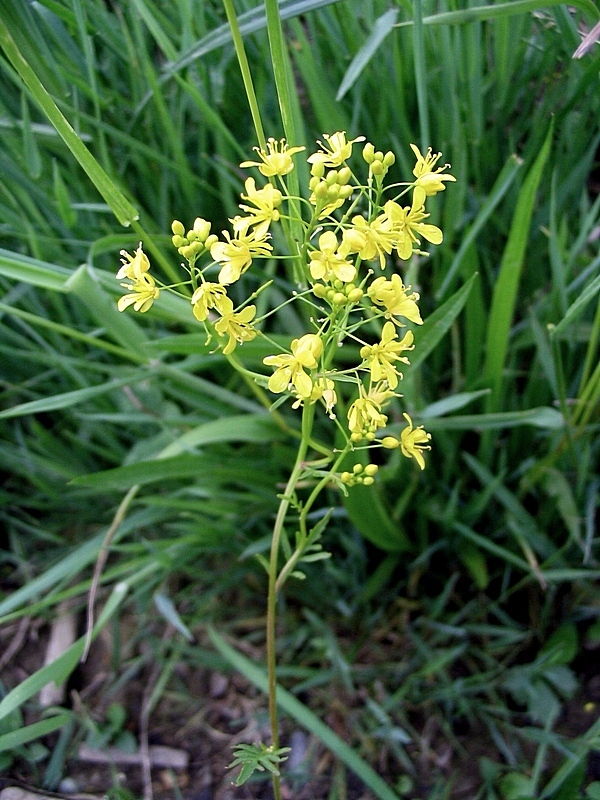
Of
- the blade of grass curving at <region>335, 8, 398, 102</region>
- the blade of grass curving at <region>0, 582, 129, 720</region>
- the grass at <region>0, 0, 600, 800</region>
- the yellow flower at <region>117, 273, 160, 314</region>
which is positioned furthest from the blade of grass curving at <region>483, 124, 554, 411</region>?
the blade of grass curving at <region>0, 582, 129, 720</region>

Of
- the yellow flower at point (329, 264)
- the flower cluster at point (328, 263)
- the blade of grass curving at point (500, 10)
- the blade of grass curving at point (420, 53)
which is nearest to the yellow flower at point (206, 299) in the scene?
the flower cluster at point (328, 263)

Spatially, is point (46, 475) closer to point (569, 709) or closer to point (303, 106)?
point (303, 106)

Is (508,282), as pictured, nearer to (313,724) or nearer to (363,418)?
(363,418)

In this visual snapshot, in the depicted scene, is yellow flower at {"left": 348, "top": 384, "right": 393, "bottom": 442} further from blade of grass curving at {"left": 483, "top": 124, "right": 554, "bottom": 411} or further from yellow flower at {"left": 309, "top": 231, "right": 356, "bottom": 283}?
blade of grass curving at {"left": 483, "top": 124, "right": 554, "bottom": 411}

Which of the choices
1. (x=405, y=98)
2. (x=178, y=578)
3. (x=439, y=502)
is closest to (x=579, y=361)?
(x=439, y=502)

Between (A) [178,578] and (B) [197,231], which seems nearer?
(B) [197,231]

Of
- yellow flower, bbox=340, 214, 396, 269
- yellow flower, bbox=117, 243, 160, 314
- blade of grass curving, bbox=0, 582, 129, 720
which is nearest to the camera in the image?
yellow flower, bbox=340, 214, 396, 269
